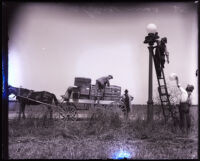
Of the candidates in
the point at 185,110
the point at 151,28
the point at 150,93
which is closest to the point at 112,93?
the point at 150,93

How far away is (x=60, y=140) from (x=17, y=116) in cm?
169

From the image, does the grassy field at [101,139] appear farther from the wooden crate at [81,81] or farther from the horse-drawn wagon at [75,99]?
the wooden crate at [81,81]

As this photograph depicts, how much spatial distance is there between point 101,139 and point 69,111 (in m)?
2.13

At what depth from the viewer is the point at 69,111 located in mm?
7941

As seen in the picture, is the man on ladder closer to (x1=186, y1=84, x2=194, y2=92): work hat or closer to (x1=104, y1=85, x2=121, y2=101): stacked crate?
(x1=186, y1=84, x2=194, y2=92): work hat

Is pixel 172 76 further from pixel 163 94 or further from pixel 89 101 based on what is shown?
pixel 89 101

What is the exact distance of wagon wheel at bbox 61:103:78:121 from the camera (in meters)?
7.64

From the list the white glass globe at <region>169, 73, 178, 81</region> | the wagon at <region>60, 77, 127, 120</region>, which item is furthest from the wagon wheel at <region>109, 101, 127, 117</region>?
the white glass globe at <region>169, 73, 178, 81</region>

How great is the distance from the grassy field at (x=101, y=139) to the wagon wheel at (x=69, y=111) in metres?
0.45

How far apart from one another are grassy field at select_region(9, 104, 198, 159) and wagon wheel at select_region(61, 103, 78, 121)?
1.49 feet

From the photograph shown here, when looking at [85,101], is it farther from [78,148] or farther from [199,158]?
[199,158]

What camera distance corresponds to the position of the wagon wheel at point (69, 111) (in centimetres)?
764

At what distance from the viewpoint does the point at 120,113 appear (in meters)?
7.66

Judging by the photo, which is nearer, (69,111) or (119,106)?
(69,111)
